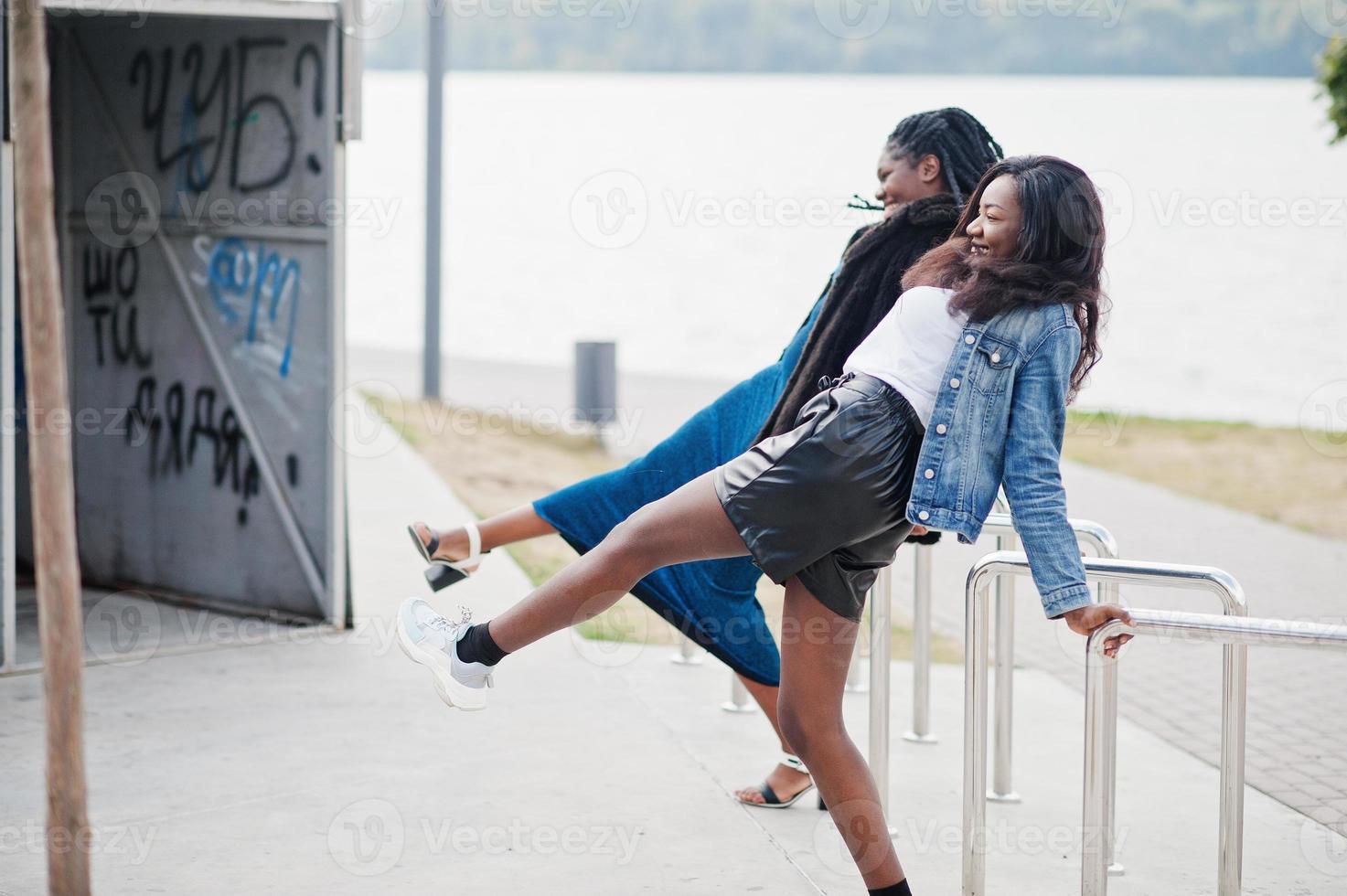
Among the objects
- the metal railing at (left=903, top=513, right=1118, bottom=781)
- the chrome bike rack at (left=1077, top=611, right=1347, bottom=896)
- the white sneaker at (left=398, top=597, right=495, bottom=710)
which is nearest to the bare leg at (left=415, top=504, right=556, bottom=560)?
the white sneaker at (left=398, top=597, right=495, bottom=710)

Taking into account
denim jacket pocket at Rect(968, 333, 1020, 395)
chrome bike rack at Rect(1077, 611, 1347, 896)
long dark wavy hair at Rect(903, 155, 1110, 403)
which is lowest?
chrome bike rack at Rect(1077, 611, 1347, 896)

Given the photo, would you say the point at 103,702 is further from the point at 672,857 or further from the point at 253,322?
the point at 672,857

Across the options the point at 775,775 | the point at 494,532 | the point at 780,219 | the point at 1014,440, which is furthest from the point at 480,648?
the point at 780,219

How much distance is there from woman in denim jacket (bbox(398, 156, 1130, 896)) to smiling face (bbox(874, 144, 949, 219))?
499mm

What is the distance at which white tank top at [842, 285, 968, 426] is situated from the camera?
2.98 m

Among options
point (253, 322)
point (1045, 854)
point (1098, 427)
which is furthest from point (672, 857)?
point (1098, 427)

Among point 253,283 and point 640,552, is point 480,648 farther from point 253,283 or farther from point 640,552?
point 253,283

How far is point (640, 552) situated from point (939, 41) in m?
35.3

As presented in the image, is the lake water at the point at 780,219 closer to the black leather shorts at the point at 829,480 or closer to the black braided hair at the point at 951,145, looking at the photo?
the black braided hair at the point at 951,145

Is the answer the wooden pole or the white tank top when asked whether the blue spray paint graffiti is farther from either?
the wooden pole

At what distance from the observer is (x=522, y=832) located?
12.5ft

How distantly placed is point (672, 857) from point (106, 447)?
12.3 ft

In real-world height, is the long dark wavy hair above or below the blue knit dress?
above

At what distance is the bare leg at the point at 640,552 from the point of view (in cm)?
310
